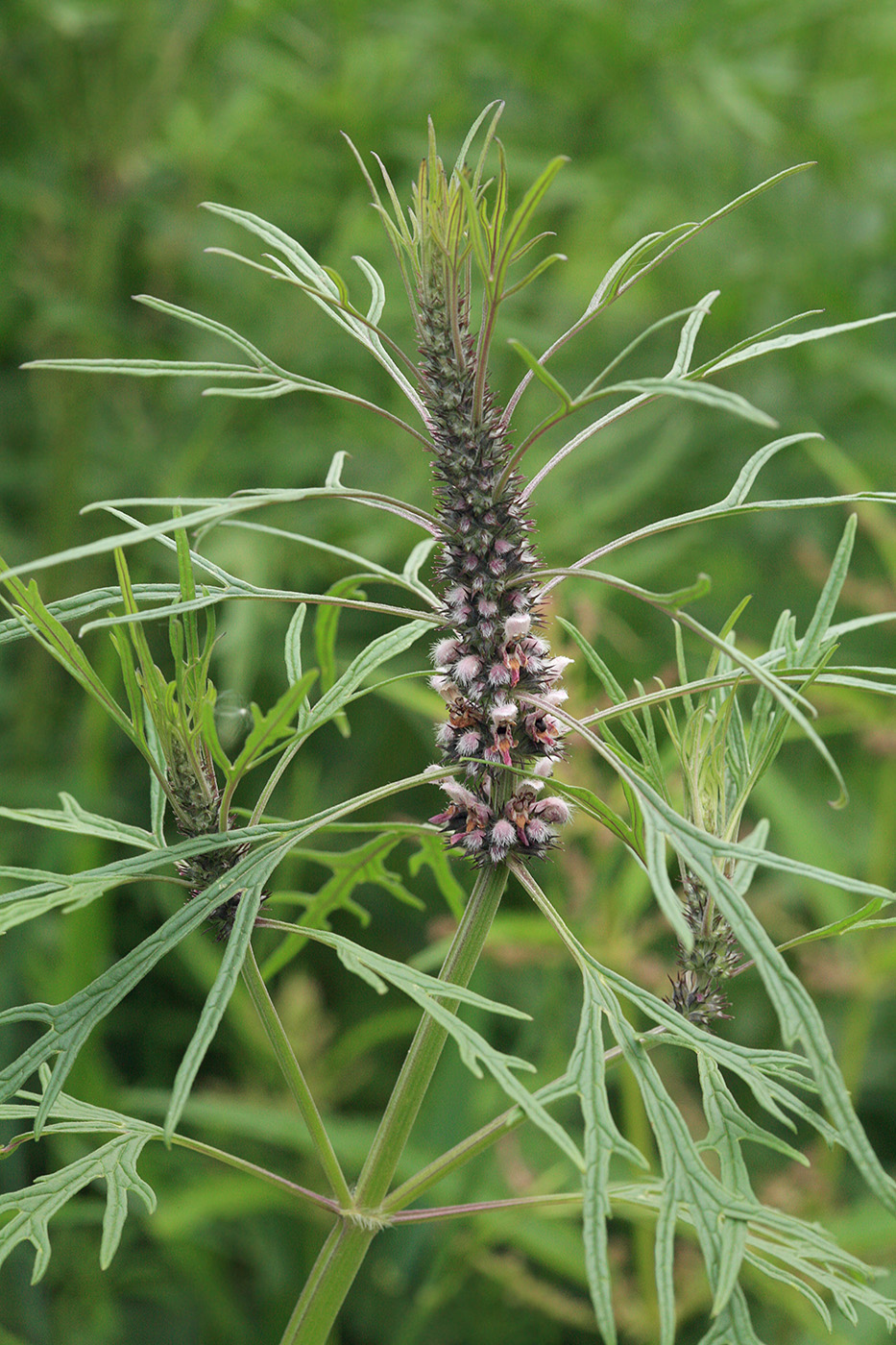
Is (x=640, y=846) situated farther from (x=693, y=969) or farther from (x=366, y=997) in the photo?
(x=366, y=997)

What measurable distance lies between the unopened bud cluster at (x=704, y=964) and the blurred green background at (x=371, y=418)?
69cm

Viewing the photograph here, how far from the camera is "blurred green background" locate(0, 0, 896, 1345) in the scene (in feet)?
4.67

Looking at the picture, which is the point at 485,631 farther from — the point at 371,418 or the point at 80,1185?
the point at 371,418

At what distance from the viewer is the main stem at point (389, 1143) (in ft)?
1.79

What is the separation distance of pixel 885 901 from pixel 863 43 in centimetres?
219

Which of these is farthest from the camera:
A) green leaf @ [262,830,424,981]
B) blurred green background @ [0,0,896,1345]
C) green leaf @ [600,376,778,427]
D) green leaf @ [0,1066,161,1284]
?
blurred green background @ [0,0,896,1345]

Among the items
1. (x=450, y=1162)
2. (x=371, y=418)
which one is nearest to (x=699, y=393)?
(x=450, y=1162)

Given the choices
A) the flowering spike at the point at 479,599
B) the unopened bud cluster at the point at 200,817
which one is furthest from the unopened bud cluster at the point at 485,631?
the unopened bud cluster at the point at 200,817

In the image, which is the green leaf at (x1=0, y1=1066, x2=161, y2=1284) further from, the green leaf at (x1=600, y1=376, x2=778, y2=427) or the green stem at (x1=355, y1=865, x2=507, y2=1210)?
the green leaf at (x1=600, y1=376, x2=778, y2=427)

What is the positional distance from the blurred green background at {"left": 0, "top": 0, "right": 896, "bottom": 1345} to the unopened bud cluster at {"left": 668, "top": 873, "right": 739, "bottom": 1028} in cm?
69

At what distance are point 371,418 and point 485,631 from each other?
4.66 ft

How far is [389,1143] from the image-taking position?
1.83 ft

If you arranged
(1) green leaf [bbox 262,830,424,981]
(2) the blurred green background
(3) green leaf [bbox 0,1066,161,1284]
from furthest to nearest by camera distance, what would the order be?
(2) the blurred green background → (1) green leaf [bbox 262,830,424,981] → (3) green leaf [bbox 0,1066,161,1284]

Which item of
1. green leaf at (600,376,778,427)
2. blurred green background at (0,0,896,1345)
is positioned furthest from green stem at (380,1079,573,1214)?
blurred green background at (0,0,896,1345)
